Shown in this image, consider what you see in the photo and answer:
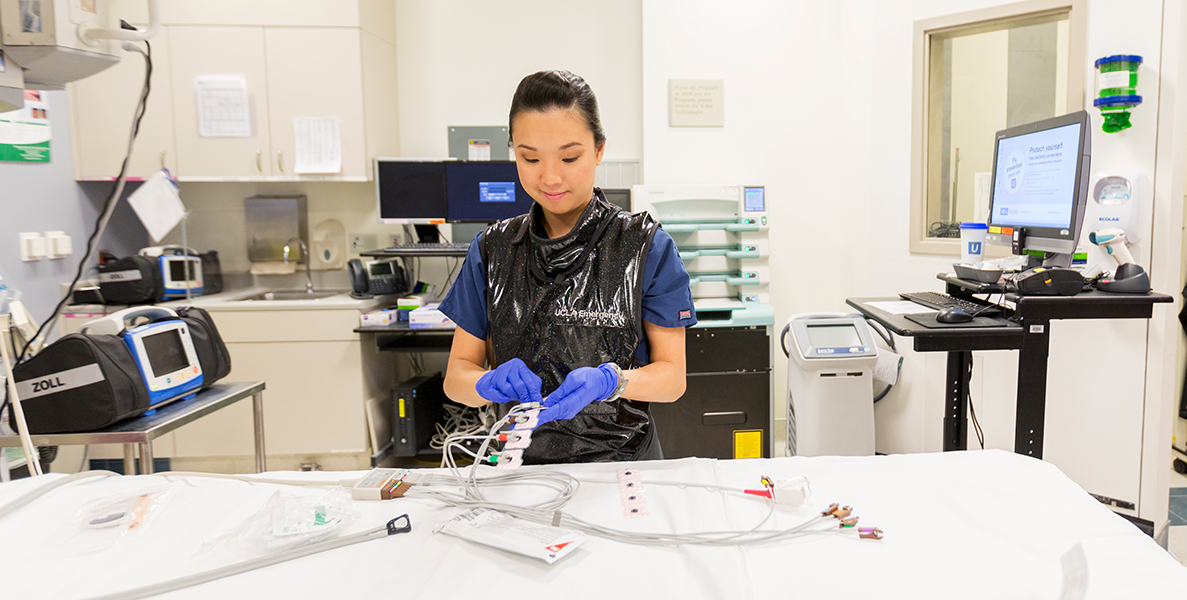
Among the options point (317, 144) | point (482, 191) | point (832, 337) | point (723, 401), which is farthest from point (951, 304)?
point (317, 144)

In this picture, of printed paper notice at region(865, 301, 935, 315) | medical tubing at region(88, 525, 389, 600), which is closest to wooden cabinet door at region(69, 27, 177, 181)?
medical tubing at region(88, 525, 389, 600)

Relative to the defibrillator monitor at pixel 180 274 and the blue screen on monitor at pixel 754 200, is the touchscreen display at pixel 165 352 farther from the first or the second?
the blue screen on monitor at pixel 754 200

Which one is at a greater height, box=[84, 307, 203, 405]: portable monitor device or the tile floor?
box=[84, 307, 203, 405]: portable monitor device

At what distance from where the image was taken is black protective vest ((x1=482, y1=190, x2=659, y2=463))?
1240 millimetres

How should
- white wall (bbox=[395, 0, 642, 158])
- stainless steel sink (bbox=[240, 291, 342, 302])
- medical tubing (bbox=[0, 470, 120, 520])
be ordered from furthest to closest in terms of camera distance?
white wall (bbox=[395, 0, 642, 158]) → stainless steel sink (bbox=[240, 291, 342, 302]) → medical tubing (bbox=[0, 470, 120, 520])

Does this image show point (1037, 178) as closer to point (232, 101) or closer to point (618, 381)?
point (618, 381)

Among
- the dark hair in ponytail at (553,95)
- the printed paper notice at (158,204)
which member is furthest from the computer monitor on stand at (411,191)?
the dark hair in ponytail at (553,95)

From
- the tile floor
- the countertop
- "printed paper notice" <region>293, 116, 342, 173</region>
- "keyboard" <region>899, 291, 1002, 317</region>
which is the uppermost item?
"printed paper notice" <region>293, 116, 342, 173</region>

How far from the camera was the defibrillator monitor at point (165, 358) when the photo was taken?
174cm

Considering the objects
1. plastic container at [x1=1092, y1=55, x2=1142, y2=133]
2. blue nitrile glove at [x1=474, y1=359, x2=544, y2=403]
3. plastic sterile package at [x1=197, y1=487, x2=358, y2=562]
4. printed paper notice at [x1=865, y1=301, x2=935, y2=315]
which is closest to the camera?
plastic sterile package at [x1=197, y1=487, x2=358, y2=562]

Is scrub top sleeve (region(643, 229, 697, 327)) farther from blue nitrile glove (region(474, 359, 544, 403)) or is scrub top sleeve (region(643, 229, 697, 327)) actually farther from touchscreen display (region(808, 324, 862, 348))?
touchscreen display (region(808, 324, 862, 348))

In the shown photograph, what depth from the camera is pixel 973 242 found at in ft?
7.66

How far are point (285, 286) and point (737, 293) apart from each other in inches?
91.7

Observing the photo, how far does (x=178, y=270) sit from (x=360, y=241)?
831 millimetres
